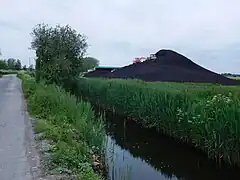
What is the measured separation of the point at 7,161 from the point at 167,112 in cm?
719

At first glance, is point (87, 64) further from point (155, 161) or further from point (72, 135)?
point (72, 135)

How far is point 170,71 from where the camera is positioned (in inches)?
1352

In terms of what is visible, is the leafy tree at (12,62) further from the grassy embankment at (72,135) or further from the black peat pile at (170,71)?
the grassy embankment at (72,135)

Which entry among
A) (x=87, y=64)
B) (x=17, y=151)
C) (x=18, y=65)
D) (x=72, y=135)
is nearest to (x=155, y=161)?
(x=72, y=135)

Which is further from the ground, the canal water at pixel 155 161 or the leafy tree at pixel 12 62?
the leafy tree at pixel 12 62

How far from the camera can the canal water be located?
348 inches

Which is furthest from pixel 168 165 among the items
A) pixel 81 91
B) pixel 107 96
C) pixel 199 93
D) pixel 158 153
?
pixel 81 91

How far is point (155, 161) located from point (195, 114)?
1.84 metres

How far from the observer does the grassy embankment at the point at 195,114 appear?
8992mm

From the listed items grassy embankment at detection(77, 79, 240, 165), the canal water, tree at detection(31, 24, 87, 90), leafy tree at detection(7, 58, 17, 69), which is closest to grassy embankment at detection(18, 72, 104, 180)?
the canal water

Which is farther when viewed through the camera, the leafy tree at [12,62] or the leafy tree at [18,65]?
the leafy tree at [18,65]

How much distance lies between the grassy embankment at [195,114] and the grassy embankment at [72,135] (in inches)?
117

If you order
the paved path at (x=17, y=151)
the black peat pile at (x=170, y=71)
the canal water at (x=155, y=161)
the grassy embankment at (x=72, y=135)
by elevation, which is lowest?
the canal water at (x=155, y=161)

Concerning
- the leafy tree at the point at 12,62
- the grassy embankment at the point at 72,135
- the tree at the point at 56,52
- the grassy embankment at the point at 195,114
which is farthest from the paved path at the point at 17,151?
the leafy tree at the point at 12,62
